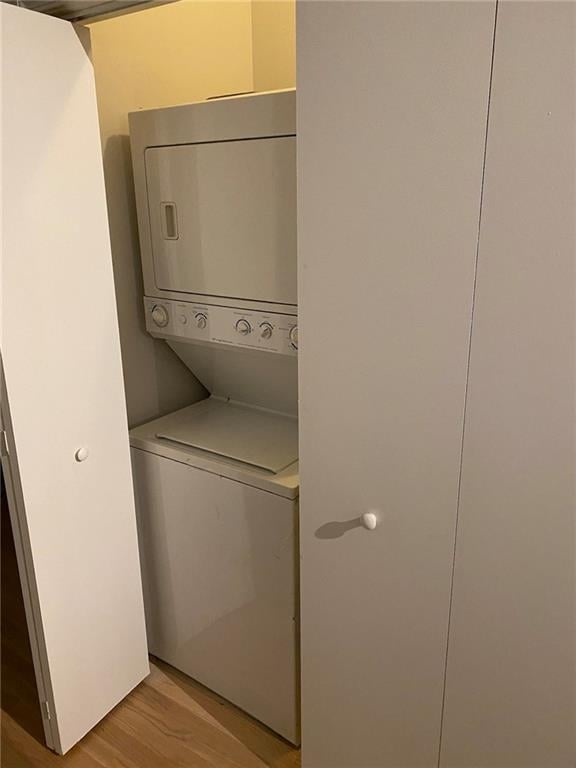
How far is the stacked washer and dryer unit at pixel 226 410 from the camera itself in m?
1.48

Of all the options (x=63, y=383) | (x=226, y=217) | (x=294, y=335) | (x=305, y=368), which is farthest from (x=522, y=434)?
(x=63, y=383)

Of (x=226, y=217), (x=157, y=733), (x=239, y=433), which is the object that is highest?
(x=226, y=217)

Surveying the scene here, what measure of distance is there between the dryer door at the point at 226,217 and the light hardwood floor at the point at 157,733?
49.7 inches

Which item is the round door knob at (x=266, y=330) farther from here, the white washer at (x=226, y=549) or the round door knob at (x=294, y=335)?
the white washer at (x=226, y=549)

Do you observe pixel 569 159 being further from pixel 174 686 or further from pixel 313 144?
pixel 174 686

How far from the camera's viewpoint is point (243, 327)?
62.7 inches

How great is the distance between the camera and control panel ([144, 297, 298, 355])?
1.53m

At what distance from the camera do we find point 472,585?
1137 millimetres

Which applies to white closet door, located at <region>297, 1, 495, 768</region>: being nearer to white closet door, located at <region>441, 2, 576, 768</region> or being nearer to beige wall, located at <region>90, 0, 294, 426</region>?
white closet door, located at <region>441, 2, 576, 768</region>

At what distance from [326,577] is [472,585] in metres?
0.34

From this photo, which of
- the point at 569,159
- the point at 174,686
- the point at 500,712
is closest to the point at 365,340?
the point at 569,159

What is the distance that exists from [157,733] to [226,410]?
3.22 feet

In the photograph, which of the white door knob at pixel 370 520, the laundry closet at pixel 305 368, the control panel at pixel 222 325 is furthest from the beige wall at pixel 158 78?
the white door knob at pixel 370 520

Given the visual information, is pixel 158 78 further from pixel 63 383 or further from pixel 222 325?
pixel 63 383
